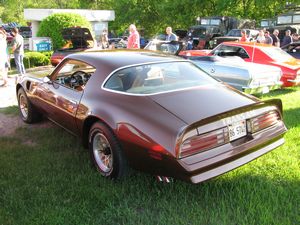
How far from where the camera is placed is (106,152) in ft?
12.5

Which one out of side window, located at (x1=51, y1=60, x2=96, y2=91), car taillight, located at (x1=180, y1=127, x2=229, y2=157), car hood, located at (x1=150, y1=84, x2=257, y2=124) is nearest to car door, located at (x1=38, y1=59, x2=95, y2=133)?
side window, located at (x1=51, y1=60, x2=96, y2=91)

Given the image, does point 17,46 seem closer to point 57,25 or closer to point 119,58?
point 57,25

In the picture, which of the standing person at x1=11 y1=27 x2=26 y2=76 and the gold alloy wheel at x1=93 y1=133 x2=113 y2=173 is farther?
the standing person at x1=11 y1=27 x2=26 y2=76

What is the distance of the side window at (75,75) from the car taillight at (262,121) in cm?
230

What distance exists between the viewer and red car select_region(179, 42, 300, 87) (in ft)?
28.5

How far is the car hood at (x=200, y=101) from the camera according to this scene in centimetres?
331

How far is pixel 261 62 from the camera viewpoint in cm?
922

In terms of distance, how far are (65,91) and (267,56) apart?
247 inches

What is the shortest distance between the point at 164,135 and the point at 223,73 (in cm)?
514

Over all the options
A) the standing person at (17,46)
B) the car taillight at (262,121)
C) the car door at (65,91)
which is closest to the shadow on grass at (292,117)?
the car taillight at (262,121)

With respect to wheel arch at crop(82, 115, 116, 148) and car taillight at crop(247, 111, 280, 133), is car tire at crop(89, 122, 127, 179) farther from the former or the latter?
car taillight at crop(247, 111, 280, 133)

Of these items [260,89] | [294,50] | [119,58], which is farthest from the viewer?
[294,50]

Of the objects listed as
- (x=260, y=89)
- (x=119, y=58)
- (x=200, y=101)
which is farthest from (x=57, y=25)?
(x=200, y=101)

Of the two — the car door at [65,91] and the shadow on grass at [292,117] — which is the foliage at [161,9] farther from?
the car door at [65,91]
